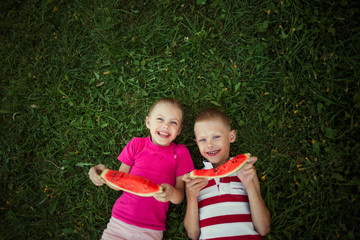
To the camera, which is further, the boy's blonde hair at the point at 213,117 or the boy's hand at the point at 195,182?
the boy's blonde hair at the point at 213,117

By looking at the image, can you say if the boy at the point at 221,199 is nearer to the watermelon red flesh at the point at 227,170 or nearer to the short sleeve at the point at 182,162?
the watermelon red flesh at the point at 227,170

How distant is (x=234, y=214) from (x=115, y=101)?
2957 millimetres

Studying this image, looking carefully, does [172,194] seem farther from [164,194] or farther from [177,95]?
[177,95]

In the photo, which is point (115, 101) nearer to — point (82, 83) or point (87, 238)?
point (82, 83)

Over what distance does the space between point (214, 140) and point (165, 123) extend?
81cm

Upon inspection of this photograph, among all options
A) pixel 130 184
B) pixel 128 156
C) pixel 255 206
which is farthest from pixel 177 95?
pixel 255 206

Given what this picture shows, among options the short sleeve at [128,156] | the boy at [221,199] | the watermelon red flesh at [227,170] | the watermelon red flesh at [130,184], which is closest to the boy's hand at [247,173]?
the boy at [221,199]

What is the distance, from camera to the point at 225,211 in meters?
3.19

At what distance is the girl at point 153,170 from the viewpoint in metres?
3.36

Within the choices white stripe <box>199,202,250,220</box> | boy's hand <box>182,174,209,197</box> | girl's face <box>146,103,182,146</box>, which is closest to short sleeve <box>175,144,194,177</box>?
girl's face <box>146,103,182,146</box>

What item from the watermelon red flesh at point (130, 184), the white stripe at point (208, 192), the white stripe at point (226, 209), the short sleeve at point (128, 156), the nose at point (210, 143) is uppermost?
the nose at point (210, 143)

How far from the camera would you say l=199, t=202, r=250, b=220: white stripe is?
10.5 feet

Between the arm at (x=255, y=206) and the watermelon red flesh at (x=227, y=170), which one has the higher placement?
the watermelon red flesh at (x=227, y=170)

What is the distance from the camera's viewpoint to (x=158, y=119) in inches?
142
